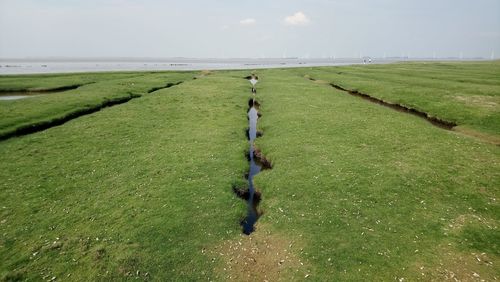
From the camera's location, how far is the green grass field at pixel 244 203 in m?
15.0

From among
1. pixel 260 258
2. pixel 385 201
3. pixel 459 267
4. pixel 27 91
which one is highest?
pixel 27 91

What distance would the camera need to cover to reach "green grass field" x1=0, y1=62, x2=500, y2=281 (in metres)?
15.0

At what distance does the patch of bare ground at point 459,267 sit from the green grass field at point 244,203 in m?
0.07

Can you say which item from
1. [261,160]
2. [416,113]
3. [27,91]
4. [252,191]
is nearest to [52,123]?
[261,160]

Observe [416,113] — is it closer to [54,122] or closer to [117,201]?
[117,201]

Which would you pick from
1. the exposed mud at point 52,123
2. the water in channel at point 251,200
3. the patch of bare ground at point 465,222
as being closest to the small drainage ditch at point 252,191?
the water in channel at point 251,200

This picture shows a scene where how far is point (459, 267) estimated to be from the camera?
14.5 m

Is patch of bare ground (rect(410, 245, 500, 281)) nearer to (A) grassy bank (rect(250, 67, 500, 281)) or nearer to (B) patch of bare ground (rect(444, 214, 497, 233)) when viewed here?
(A) grassy bank (rect(250, 67, 500, 281))

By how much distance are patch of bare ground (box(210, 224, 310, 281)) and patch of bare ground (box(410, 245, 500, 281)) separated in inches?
237

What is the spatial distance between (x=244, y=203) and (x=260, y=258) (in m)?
5.88

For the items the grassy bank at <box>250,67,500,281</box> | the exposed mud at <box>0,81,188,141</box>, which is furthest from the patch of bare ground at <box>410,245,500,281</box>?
the exposed mud at <box>0,81,188,141</box>

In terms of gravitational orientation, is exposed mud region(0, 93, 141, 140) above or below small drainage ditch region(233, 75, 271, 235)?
above

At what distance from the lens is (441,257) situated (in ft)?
49.5

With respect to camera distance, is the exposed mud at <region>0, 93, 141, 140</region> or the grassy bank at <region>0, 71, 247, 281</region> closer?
the grassy bank at <region>0, 71, 247, 281</region>
